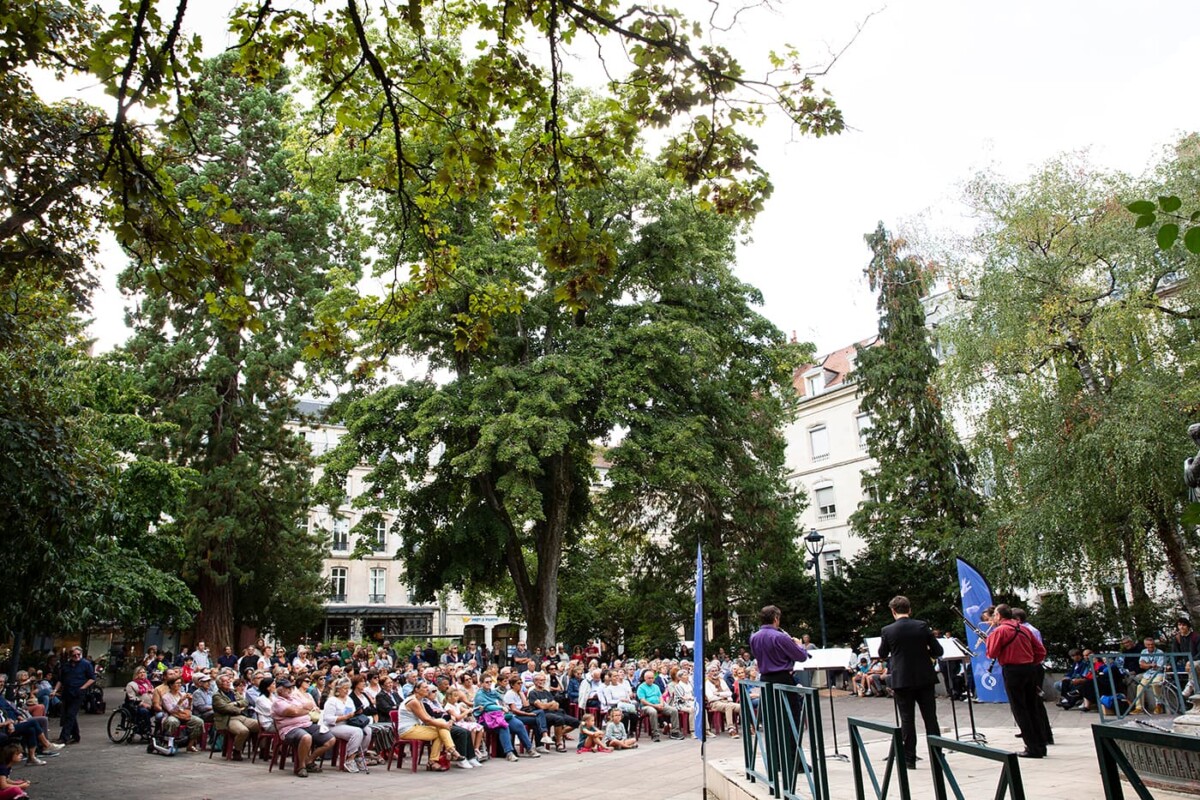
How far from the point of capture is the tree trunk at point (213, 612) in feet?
88.6

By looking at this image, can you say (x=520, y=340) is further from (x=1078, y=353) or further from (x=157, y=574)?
(x=1078, y=353)

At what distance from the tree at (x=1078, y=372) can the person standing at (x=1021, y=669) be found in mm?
8944

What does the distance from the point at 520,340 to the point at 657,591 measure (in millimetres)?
12330

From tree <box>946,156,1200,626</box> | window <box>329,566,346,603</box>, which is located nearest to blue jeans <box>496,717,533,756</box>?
tree <box>946,156,1200,626</box>

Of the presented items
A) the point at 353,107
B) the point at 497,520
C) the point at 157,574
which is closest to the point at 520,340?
the point at 497,520

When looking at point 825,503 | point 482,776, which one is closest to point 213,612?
point 482,776

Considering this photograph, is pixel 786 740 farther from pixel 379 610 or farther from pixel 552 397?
pixel 379 610

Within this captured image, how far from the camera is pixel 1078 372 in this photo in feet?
57.7

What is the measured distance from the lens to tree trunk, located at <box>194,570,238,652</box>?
27016 mm

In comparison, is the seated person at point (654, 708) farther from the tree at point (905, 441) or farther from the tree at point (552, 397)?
the tree at point (905, 441)

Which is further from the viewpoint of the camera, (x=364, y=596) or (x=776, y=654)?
(x=364, y=596)

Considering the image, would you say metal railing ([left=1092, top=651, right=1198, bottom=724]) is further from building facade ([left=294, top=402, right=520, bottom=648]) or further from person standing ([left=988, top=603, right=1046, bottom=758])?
building facade ([left=294, top=402, right=520, bottom=648])

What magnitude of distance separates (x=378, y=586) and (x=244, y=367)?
29719 millimetres

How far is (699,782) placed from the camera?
33.1 ft
